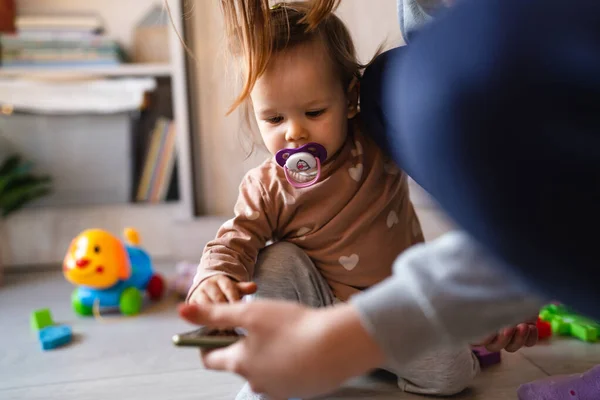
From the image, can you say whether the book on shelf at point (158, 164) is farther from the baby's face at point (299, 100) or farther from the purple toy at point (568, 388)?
the purple toy at point (568, 388)

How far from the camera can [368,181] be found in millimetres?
836

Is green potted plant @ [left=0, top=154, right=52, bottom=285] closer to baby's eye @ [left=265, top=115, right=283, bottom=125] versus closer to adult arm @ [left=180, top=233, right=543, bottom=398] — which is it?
baby's eye @ [left=265, top=115, right=283, bottom=125]

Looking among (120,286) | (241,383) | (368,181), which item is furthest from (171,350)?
(368,181)

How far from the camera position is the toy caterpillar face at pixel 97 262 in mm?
1172

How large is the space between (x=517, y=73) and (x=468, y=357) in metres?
0.58

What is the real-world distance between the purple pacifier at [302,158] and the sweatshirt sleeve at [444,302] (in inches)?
16.4

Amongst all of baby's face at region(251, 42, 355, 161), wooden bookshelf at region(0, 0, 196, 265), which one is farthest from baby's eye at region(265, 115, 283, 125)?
wooden bookshelf at region(0, 0, 196, 265)

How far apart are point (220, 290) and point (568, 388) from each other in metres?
0.47

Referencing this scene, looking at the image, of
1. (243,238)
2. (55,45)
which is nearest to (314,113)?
(243,238)

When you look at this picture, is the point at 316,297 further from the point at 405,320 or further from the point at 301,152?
the point at 405,320

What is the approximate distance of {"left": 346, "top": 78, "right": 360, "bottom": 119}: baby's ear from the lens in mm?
846

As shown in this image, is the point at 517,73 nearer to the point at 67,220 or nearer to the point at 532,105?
the point at 532,105

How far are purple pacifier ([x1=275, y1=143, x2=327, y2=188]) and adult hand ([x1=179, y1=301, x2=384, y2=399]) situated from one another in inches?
15.0

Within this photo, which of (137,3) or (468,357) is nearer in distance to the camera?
(468,357)
